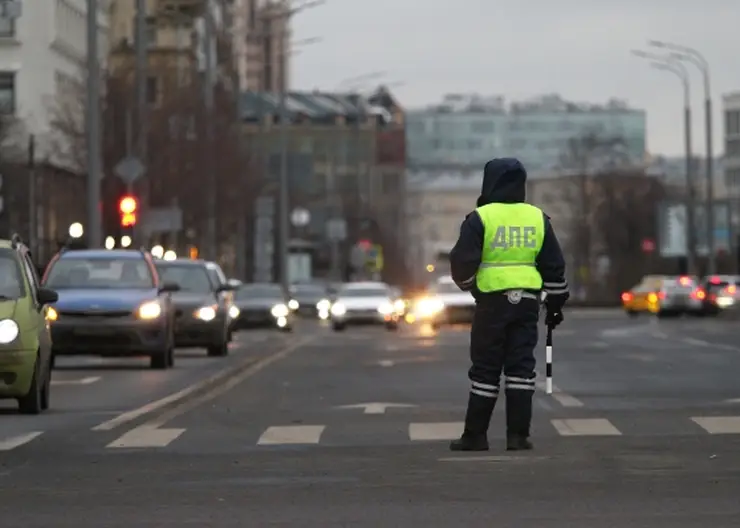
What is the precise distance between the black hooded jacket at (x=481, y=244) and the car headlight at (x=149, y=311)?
17509mm

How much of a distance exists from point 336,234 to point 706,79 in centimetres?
3528

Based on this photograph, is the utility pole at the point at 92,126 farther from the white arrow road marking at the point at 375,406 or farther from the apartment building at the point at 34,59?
the apartment building at the point at 34,59

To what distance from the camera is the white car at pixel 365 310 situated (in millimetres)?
67188

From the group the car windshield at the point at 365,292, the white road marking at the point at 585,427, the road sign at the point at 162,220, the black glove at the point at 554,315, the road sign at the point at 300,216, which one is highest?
the road sign at the point at 300,216

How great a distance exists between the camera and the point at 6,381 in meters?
22.5

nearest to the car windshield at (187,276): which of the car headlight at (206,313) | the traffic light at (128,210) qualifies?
the car headlight at (206,313)

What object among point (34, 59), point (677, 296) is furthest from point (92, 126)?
point (34, 59)

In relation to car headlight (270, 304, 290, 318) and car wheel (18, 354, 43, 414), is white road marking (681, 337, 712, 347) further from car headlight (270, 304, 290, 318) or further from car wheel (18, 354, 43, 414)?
car wheel (18, 354, 43, 414)

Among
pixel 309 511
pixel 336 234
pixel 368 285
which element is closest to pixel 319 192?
pixel 336 234

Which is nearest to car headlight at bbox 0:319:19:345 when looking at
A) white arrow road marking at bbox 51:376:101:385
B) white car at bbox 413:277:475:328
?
white arrow road marking at bbox 51:376:101:385

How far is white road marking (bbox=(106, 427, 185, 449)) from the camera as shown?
59.3 feet

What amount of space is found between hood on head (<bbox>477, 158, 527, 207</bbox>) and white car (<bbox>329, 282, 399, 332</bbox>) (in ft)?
165

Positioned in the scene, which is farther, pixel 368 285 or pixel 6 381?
pixel 368 285

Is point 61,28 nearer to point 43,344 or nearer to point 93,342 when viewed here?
point 93,342
